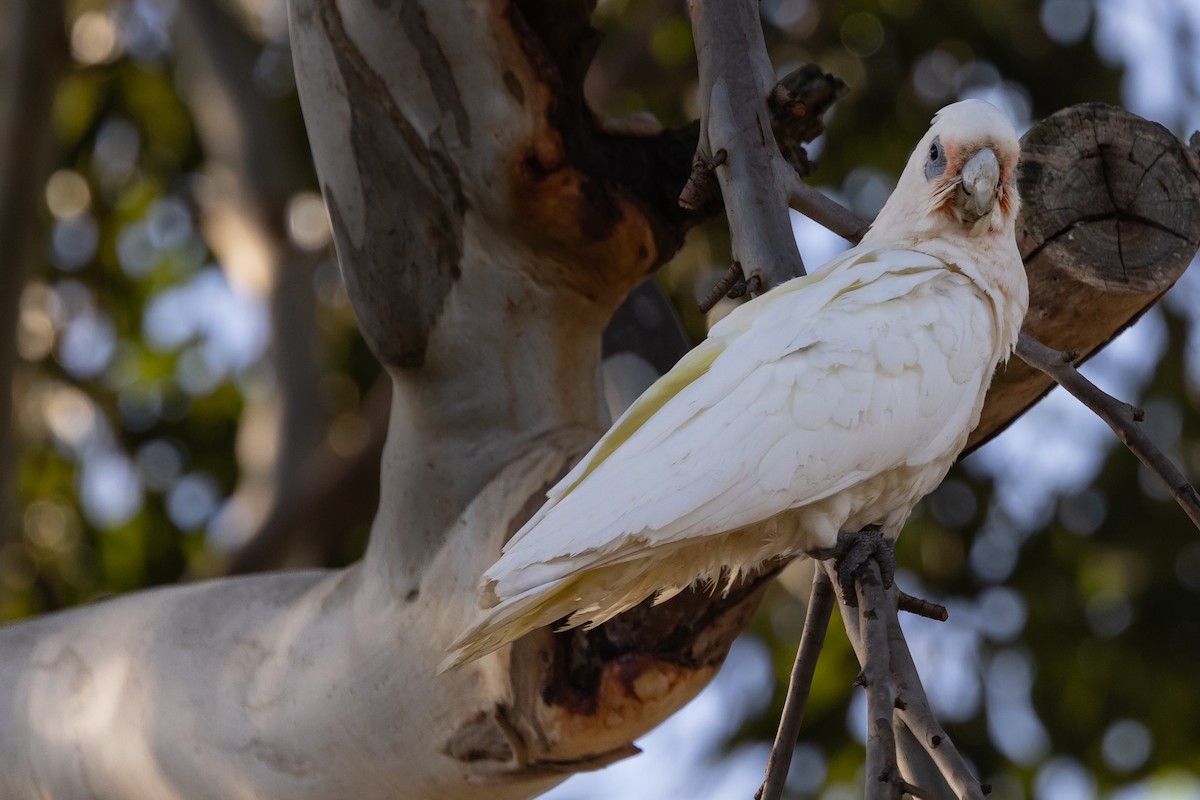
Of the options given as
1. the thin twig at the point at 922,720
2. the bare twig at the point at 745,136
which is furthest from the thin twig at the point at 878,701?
the bare twig at the point at 745,136

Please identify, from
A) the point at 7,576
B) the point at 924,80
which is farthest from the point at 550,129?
the point at 7,576

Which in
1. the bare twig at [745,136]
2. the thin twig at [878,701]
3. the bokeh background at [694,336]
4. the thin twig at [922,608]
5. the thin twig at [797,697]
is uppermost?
the bare twig at [745,136]

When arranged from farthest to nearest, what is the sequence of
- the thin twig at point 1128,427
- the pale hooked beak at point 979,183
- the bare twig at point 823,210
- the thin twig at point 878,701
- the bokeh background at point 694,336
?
1. the bokeh background at point 694,336
2. the pale hooked beak at point 979,183
3. the bare twig at point 823,210
4. the thin twig at point 1128,427
5. the thin twig at point 878,701

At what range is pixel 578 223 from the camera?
2.01 m

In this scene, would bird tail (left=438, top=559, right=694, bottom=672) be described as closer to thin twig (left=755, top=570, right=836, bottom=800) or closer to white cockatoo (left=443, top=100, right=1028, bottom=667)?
white cockatoo (left=443, top=100, right=1028, bottom=667)

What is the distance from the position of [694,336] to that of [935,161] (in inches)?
104

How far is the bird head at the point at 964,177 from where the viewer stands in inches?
69.1

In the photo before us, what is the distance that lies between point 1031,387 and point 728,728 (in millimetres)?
2685

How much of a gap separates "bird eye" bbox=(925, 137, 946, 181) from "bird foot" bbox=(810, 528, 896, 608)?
51cm

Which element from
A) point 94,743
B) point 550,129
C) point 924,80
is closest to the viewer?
point 550,129

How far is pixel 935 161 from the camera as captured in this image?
5.98ft

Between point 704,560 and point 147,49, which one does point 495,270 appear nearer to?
point 704,560

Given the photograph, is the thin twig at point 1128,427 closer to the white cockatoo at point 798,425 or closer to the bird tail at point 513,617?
the white cockatoo at point 798,425

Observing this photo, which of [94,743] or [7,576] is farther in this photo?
[7,576]
